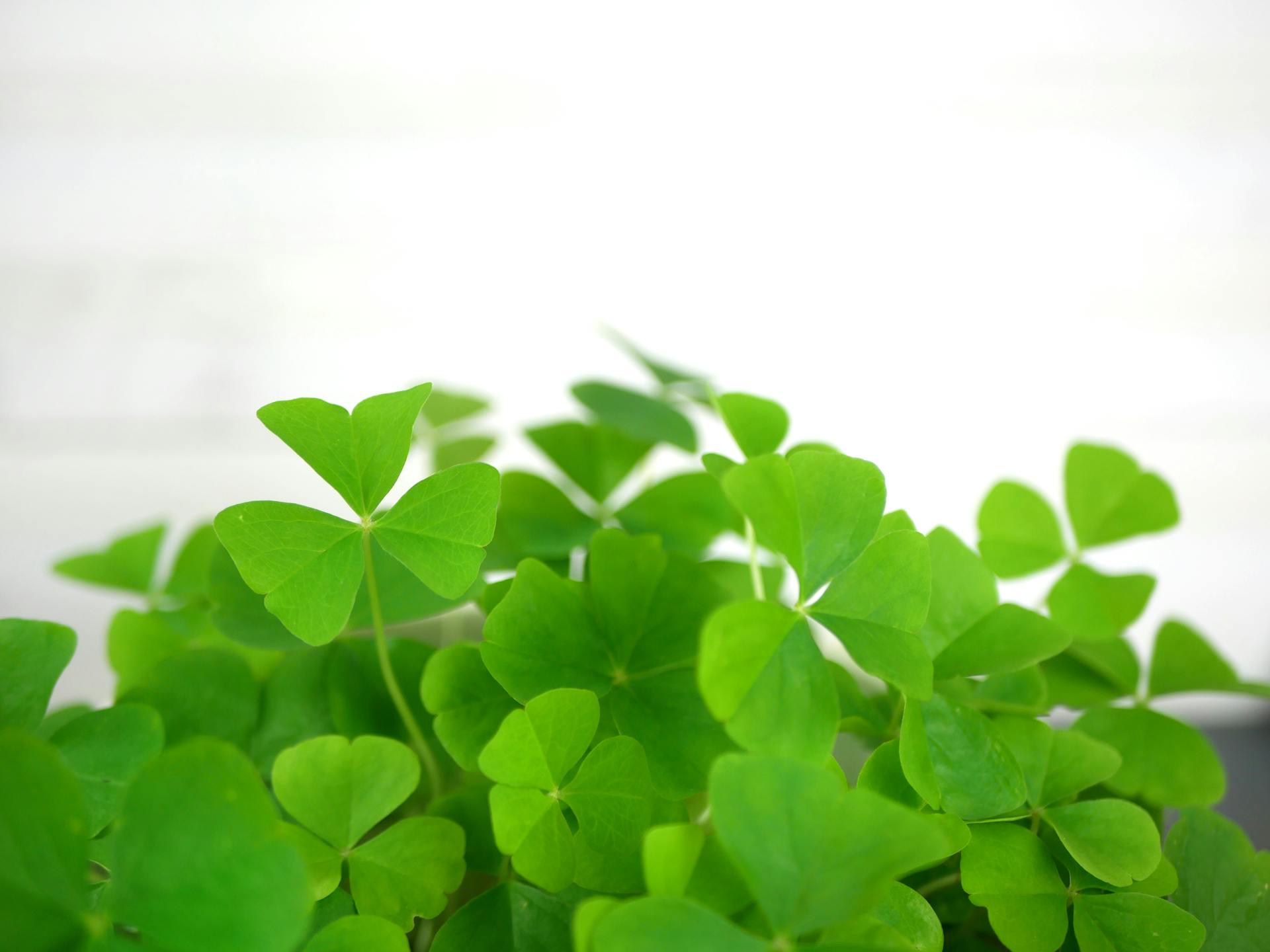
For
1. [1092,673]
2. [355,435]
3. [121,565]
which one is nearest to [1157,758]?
[1092,673]

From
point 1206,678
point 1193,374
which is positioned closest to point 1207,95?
point 1193,374

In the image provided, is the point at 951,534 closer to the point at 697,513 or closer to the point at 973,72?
the point at 697,513

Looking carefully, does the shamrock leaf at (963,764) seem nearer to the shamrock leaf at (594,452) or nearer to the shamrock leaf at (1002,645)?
the shamrock leaf at (1002,645)

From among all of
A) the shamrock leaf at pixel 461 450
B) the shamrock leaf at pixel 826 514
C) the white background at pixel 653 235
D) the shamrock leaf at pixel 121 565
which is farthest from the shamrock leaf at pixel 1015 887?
the white background at pixel 653 235

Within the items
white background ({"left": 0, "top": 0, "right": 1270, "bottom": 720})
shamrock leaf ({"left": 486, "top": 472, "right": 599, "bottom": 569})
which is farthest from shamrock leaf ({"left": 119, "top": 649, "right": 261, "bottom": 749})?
white background ({"left": 0, "top": 0, "right": 1270, "bottom": 720})

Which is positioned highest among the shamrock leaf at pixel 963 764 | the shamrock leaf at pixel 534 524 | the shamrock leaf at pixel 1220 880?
the shamrock leaf at pixel 534 524

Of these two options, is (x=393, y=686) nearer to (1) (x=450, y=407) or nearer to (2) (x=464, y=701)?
(2) (x=464, y=701)
